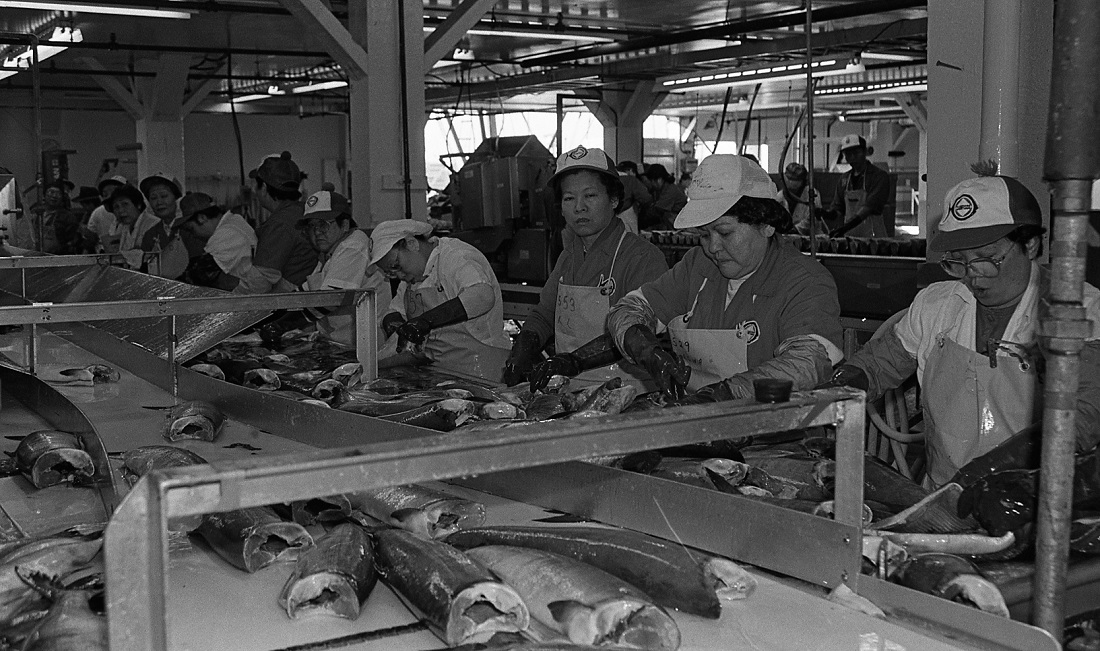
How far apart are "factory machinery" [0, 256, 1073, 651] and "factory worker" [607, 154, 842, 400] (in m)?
1.10

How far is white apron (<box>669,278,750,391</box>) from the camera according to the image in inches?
154

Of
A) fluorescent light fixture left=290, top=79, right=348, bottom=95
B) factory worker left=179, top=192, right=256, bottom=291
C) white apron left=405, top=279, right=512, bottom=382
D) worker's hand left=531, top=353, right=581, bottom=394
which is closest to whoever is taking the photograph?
worker's hand left=531, top=353, right=581, bottom=394

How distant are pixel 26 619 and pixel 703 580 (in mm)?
1328

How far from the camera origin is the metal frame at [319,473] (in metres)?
1.51

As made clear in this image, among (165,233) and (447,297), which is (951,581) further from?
(165,233)

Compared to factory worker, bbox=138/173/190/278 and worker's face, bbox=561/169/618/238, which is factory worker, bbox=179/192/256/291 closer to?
factory worker, bbox=138/173/190/278

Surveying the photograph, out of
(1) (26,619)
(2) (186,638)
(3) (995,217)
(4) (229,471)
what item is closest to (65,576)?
(1) (26,619)

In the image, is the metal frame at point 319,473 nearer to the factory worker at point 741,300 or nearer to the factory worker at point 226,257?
the factory worker at point 741,300

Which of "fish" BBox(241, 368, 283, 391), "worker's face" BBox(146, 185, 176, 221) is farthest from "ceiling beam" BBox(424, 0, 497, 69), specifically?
"worker's face" BBox(146, 185, 176, 221)

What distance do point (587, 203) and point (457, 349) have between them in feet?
3.57

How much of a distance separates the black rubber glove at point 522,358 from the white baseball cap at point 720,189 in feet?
4.13

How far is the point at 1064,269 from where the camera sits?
1.84m

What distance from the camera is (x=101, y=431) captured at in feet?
13.2

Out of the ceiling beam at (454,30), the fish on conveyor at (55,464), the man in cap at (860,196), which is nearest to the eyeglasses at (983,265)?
the fish on conveyor at (55,464)
